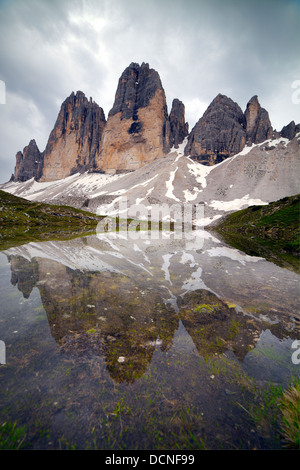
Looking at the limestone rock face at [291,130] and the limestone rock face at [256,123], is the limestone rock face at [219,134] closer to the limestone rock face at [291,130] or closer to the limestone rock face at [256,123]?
the limestone rock face at [256,123]

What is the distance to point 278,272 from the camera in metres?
12.7

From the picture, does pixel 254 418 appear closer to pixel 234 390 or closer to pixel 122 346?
pixel 234 390

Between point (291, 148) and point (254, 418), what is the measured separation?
180m

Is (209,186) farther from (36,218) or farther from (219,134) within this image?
(36,218)

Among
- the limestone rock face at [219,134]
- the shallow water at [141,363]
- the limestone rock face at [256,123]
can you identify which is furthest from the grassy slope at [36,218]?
the limestone rock face at [256,123]

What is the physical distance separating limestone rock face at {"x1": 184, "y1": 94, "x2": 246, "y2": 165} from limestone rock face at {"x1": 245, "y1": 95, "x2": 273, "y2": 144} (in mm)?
6066

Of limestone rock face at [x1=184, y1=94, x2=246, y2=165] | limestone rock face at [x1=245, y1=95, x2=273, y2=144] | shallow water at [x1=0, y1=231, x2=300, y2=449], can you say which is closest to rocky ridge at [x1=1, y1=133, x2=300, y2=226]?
limestone rock face at [x1=245, y1=95, x2=273, y2=144]

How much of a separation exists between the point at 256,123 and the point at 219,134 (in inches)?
1382

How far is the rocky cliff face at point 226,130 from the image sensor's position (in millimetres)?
173575

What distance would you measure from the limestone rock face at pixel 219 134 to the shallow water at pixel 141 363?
624ft

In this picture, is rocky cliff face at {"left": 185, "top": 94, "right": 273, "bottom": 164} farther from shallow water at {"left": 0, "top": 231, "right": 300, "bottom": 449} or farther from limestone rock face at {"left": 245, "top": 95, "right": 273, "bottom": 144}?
shallow water at {"left": 0, "top": 231, "right": 300, "bottom": 449}

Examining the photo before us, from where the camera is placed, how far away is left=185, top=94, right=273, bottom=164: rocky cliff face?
17357 cm

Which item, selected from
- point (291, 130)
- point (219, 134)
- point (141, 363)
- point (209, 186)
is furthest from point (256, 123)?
point (141, 363)
